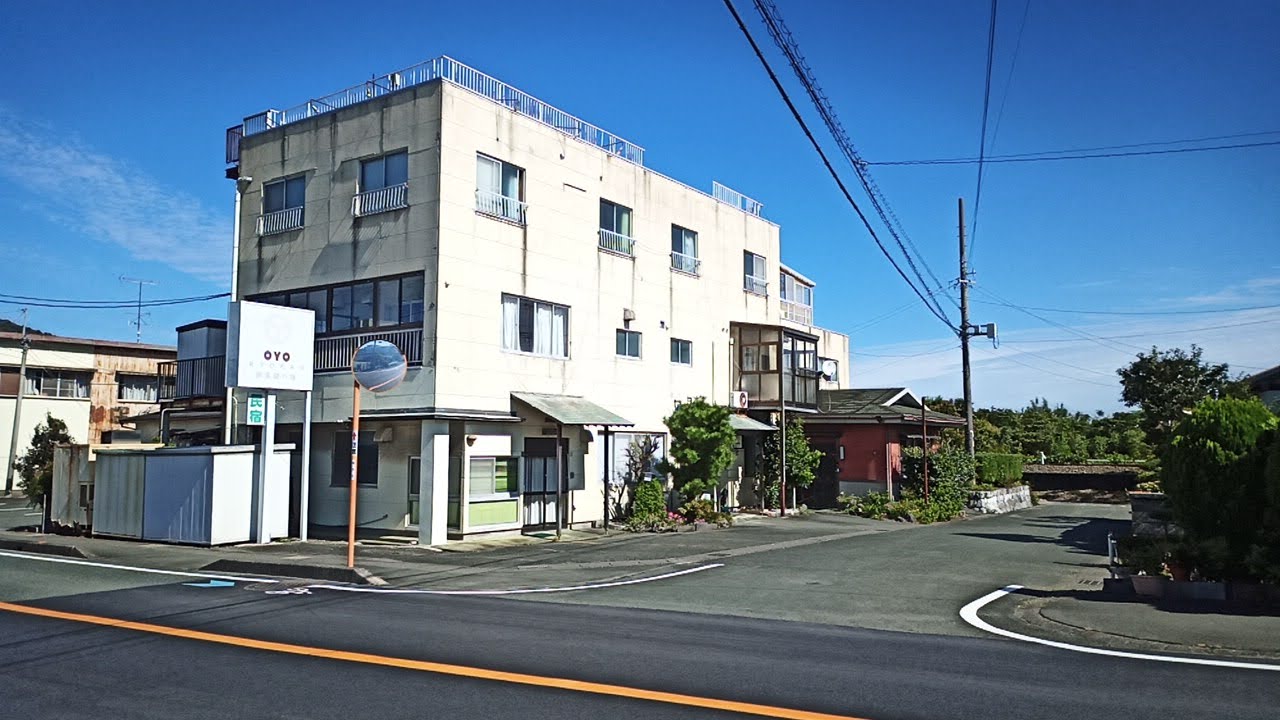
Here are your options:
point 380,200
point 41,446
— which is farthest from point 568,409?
point 41,446

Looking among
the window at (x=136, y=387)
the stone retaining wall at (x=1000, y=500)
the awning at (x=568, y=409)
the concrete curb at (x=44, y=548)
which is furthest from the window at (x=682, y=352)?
the window at (x=136, y=387)

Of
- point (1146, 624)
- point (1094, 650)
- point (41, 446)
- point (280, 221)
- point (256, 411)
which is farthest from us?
point (41, 446)

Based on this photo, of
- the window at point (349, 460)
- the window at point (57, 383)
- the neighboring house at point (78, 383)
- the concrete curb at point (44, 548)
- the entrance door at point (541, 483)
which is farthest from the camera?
the window at point (57, 383)

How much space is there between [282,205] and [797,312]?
74.2 ft

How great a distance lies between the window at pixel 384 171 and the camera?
2127 cm

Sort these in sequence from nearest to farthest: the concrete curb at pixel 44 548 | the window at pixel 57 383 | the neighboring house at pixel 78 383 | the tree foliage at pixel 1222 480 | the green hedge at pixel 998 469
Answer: the tree foliage at pixel 1222 480
the concrete curb at pixel 44 548
the green hedge at pixel 998 469
the neighboring house at pixel 78 383
the window at pixel 57 383

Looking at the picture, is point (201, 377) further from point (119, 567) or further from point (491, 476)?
point (119, 567)

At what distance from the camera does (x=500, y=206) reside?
22109 millimetres

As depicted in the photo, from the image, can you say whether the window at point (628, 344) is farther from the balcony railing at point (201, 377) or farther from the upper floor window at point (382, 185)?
the balcony railing at point (201, 377)

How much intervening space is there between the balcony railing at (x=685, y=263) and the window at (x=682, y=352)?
228cm

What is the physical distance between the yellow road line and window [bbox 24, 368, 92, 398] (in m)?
45.4

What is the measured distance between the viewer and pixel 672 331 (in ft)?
92.9

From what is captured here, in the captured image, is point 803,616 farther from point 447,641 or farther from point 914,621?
point 447,641

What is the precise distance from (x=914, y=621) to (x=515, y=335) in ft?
44.5
